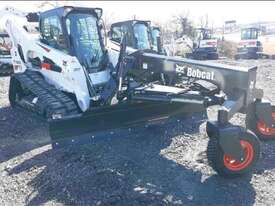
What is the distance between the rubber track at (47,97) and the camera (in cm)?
732

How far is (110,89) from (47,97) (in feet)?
4.75

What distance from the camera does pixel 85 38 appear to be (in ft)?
26.3

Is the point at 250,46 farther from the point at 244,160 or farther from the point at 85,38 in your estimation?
the point at 244,160

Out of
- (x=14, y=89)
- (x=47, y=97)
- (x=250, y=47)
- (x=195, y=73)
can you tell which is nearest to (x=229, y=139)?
(x=195, y=73)

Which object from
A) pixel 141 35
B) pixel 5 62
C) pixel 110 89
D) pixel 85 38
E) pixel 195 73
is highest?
pixel 85 38

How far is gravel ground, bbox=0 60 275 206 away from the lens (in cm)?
496

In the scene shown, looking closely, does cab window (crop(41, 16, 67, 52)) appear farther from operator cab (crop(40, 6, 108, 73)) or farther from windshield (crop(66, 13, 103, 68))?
windshield (crop(66, 13, 103, 68))

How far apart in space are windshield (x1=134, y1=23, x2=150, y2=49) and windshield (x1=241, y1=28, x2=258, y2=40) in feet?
52.3

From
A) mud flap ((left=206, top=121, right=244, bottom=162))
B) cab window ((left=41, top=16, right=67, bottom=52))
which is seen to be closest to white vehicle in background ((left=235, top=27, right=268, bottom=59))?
cab window ((left=41, top=16, right=67, bottom=52))

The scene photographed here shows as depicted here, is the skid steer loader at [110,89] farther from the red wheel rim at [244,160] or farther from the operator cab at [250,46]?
the operator cab at [250,46]

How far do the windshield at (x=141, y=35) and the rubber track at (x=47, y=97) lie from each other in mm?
7198

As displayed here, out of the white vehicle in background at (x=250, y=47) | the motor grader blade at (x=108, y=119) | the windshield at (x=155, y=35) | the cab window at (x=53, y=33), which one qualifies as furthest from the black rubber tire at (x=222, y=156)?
the white vehicle in background at (x=250, y=47)

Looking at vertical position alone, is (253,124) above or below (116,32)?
below

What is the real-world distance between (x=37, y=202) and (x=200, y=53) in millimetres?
24500
